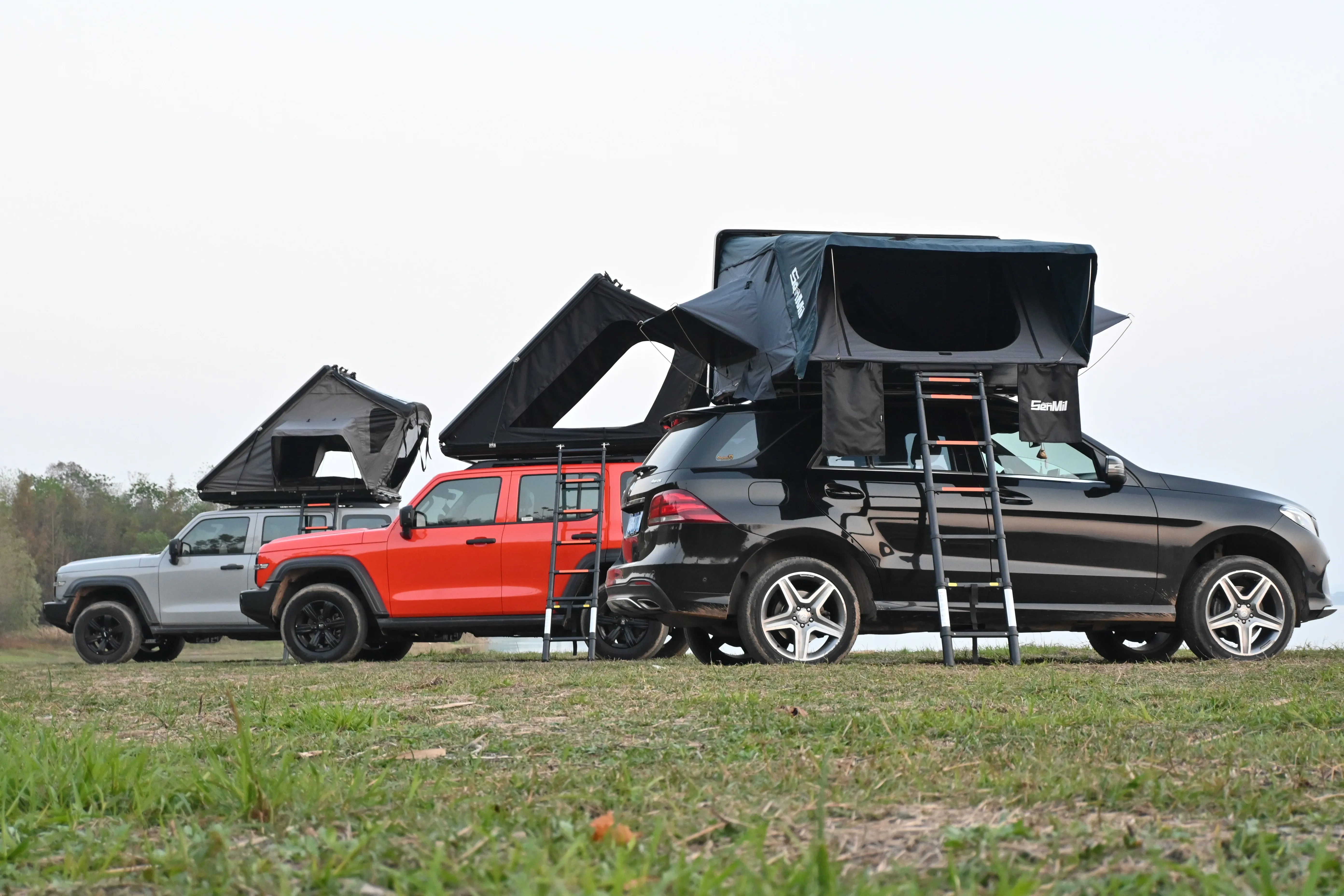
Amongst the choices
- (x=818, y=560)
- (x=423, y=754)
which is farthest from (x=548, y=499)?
(x=423, y=754)

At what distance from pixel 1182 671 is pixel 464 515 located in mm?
7130

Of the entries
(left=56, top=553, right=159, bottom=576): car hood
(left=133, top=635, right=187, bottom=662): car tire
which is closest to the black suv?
(left=56, top=553, right=159, bottom=576): car hood

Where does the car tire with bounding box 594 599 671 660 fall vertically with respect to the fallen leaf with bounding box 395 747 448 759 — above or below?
below

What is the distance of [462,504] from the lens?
1256cm

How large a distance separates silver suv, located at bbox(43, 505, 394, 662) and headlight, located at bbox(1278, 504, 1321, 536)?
32.0 feet

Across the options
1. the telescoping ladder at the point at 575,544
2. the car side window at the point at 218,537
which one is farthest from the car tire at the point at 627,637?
the car side window at the point at 218,537

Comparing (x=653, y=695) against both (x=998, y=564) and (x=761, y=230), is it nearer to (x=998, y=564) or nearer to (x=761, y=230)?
(x=998, y=564)

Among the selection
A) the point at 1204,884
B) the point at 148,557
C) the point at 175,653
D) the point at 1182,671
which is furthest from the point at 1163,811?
the point at 175,653

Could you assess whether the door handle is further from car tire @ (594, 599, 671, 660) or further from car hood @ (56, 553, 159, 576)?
car hood @ (56, 553, 159, 576)

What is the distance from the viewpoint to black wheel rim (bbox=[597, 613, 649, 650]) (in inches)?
479

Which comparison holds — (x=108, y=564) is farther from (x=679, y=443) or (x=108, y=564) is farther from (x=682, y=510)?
(x=682, y=510)

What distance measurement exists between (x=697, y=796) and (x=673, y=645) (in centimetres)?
1017

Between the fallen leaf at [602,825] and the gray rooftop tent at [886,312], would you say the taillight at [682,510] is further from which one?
the fallen leaf at [602,825]

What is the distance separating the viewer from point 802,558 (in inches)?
333
